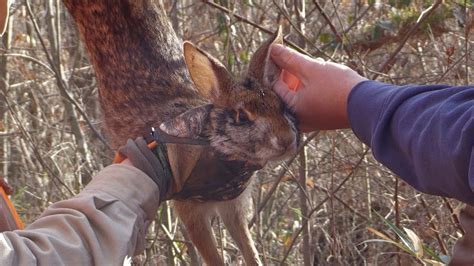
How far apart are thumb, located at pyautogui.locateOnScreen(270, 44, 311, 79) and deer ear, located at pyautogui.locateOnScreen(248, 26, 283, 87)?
4cm

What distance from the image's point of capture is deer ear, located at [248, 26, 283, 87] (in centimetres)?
321

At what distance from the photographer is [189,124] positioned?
10.6ft

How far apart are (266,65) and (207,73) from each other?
224 millimetres

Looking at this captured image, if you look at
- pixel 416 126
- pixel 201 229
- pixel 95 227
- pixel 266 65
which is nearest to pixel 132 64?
pixel 201 229

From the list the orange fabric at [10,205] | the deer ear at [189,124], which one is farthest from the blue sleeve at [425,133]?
the orange fabric at [10,205]

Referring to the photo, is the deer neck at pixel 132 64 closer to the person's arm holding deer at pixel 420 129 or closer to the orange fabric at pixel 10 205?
the orange fabric at pixel 10 205

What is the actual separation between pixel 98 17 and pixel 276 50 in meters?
1.45

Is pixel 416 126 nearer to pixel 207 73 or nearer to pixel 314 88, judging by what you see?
pixel 314 88

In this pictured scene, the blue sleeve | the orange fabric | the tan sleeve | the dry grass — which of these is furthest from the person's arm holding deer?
the dry grass

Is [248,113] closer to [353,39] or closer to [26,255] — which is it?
[26,255]

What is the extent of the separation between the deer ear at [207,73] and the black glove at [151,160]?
1.39 ft

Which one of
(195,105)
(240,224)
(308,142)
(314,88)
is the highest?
(314,88)

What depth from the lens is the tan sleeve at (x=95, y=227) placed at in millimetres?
2217

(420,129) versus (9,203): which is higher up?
(420,129)
